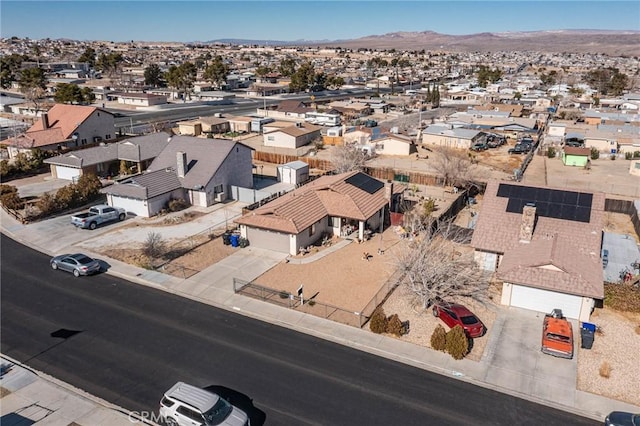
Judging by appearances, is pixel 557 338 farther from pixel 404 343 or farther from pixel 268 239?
pixel 268 239

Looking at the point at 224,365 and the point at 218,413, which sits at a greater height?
the point at 218,413

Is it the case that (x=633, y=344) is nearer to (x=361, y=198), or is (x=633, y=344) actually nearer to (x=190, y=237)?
(x=361, y=198)

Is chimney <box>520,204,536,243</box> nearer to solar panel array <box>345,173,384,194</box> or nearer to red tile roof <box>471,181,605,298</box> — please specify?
red tile roof <box>471,181,605,298</box>

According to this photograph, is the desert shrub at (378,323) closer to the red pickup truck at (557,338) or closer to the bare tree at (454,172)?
the red pickup truck at (557,338)

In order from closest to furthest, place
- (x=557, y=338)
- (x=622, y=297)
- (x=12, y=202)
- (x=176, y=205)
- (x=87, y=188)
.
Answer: (x=557, y=338)
(x=622, y=297)
(x=12, y=202)
(x=176, y=205)
(x=87, y=188)

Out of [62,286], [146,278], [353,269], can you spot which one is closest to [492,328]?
[353,269]

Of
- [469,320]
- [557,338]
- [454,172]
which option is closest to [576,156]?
[454,172]

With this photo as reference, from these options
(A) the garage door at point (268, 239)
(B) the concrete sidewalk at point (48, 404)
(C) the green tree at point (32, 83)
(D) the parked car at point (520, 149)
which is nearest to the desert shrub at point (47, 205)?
(A) the garage door at point (268, 239)
